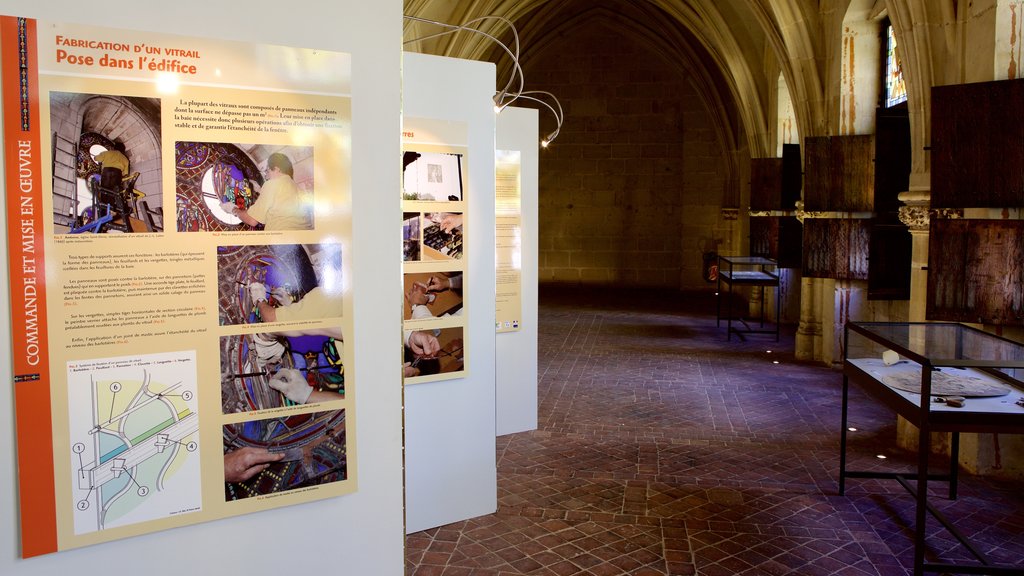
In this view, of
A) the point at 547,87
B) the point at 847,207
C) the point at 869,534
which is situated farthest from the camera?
the point at 547,87

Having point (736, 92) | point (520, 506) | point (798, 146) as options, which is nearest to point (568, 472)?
point (520, 506)

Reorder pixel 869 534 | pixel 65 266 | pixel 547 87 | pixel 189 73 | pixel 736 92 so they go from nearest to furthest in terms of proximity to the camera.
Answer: pixel 65 266 → pixel 189 73 → pixel 869 534 → pixel 736 92 → pixel 547 87

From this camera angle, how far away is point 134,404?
2479mm

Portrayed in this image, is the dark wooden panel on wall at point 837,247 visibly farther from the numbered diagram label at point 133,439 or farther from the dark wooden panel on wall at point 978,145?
the numbered diagram label at point 133,439

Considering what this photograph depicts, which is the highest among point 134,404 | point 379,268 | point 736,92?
point 736,92

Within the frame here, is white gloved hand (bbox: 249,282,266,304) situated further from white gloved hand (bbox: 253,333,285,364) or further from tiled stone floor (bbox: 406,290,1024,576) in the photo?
tiled stone floor (bbox: 406,290,1024,576)

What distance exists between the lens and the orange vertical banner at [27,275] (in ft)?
7.47

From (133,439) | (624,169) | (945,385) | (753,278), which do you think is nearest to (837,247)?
(753,278)

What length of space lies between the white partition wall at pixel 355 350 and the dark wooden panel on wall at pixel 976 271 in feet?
15.1

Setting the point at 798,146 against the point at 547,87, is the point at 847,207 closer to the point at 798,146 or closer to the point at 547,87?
the point at 798,146

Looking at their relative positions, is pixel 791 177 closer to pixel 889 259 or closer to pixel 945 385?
pixel 889 259

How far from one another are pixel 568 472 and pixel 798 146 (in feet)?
25.5

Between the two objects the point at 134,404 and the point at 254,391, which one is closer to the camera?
the point at 134,404

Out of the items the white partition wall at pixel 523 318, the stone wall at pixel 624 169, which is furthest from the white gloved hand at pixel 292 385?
the stone wall at pixel 624 169
